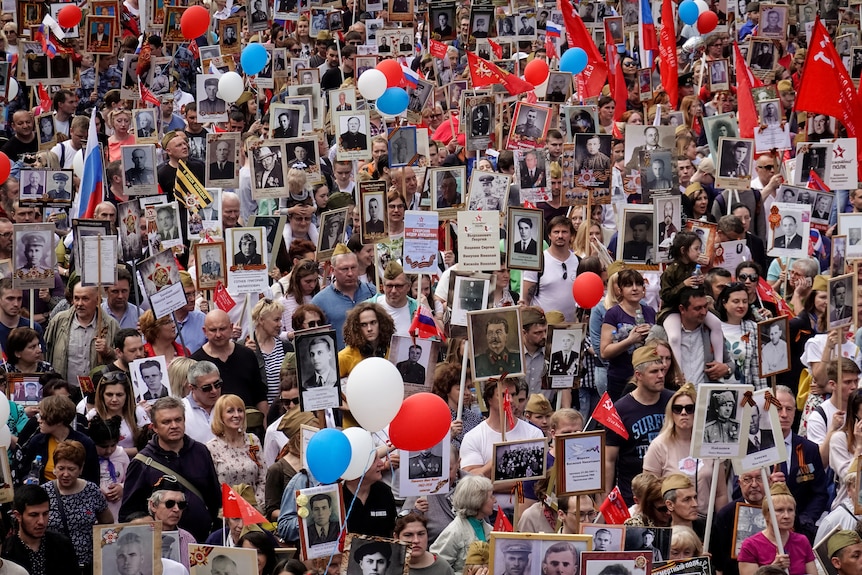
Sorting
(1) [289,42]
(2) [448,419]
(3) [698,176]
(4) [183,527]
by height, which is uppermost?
(1) [289,42]

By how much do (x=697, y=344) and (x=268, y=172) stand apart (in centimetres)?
433

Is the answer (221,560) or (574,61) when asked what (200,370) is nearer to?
(221,560)

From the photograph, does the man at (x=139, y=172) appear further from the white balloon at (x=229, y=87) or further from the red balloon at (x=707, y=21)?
the red balloon at (x=707, y=21)

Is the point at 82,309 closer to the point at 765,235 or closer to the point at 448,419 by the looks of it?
the point at 448,419

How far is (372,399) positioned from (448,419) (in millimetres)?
548

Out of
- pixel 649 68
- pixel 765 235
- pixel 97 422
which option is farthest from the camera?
pixel 649 68

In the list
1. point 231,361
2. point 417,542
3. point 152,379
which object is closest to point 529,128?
point 231,361

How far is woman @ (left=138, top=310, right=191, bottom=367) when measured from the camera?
35.0ft

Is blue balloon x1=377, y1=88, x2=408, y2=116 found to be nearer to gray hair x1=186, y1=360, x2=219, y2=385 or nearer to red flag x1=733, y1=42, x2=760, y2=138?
red flag x1=733, y1=42, x2=760, y2=138

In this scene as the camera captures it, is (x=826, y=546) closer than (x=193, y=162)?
Yes

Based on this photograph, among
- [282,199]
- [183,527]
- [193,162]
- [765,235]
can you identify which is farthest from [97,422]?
[765,235]

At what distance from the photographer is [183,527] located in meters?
8.62

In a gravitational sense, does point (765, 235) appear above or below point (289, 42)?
below

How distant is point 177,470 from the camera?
28.6 feet
